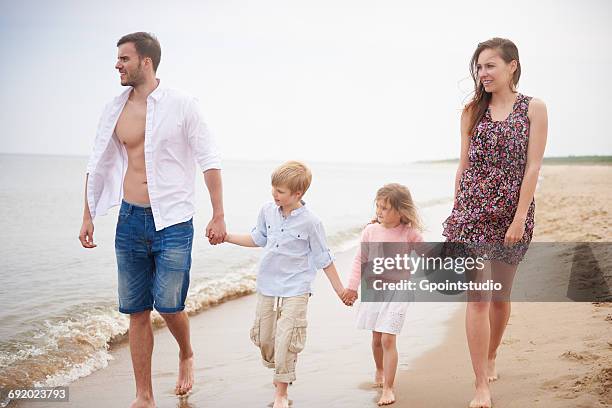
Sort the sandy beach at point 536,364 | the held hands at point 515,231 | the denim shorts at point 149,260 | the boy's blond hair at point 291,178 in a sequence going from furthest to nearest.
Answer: the boy's blond hair at point 291,178 < the denim shorts at point 149,260 < the sandy beach at point 536,364 < the held hands at point 515,231

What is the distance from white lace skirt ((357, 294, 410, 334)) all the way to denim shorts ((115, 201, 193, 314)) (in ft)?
3.84

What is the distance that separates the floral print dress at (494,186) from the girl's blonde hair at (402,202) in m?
0.39

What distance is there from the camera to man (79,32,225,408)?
12.1 feet

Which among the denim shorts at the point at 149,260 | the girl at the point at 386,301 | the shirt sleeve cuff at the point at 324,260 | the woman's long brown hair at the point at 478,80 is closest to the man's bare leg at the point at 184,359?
the denim shorts at the point at 149,260

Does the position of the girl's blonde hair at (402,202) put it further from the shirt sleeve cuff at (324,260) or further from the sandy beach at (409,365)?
the sandy beach at (409,365)

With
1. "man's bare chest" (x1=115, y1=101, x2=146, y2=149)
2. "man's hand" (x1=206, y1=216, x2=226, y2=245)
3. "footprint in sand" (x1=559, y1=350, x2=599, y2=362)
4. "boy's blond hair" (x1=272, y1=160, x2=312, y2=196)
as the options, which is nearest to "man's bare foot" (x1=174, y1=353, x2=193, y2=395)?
"man's hand" (x1=206, y1=216, x2=226, y2=245)

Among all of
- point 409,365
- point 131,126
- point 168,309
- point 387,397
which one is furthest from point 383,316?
point 131,126

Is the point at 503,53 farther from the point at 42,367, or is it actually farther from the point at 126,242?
the point at 42,367

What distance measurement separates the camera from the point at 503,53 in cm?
355

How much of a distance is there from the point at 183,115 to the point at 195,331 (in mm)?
2889

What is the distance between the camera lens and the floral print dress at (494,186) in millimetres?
3449

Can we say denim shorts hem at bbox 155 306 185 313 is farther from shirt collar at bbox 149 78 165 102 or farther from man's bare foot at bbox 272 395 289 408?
shirt collar at bbox 149 78 165 102

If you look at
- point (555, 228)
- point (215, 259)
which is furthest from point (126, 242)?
point (555, 228)

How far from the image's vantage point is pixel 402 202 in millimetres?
3930
